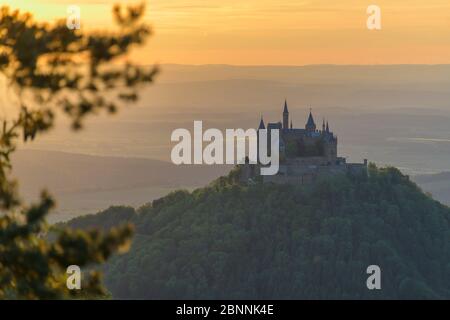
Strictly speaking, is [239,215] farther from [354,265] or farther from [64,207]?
[64,207]

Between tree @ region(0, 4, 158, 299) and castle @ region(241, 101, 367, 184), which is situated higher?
castle @ region(241, 101, 367, 184)

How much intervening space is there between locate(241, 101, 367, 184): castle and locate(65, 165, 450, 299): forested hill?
3.84 feet

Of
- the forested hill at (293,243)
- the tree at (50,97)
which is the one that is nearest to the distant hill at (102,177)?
the forested hill at (293,243)

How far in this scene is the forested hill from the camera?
8425cm

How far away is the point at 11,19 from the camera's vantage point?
12633 mm

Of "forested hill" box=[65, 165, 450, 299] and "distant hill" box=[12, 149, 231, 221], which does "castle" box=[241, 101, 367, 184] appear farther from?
"distant hill" box=[12, 149, 231, 221]

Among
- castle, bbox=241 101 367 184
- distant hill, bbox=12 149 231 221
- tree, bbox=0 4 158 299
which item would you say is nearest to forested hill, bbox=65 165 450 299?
castle, bbox=241 101 367 184

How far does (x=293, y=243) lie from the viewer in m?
87.6

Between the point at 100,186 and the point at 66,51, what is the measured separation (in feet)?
433

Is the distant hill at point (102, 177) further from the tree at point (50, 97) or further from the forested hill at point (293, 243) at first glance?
Result: the tree at point (50, 97)

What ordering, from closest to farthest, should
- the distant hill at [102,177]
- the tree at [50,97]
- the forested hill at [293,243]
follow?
the tree at [50,97], the forested hill at [293,243], the distant hill at [102,177]

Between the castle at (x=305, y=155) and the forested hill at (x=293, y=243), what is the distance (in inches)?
46.1

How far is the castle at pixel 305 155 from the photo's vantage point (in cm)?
7912
